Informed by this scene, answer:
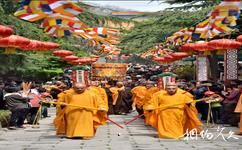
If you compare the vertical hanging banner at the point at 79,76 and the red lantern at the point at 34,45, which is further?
the red lantern at the point at 34,45

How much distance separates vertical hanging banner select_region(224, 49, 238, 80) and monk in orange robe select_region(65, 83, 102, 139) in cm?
792

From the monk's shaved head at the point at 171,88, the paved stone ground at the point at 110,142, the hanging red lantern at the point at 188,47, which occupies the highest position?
the hanging red lantern at the point at 188,47

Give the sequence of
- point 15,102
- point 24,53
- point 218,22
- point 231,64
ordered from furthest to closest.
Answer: point 24,53, point 231,64, point 15,102, point 218,22

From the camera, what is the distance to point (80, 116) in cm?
1297

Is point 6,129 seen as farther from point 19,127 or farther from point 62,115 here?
point 62,115

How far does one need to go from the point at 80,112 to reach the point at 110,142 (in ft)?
4.10

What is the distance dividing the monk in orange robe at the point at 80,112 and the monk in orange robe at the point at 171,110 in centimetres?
140

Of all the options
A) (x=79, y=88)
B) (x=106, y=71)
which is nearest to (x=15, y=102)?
(x=79, y=88)

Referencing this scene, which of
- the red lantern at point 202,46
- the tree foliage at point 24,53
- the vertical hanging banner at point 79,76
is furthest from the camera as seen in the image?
the tree foliage at point 24,53

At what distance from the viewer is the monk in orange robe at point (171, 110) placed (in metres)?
13.0

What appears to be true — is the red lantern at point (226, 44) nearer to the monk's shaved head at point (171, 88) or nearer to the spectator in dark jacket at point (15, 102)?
the monk's shaved head at point (171, 88)

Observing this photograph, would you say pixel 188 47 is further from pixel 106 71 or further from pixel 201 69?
pixel 106 71

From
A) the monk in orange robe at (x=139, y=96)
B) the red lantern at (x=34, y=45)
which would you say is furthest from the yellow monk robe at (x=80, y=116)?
the monk in orange robe at (x=139, y=96)

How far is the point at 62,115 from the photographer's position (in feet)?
44.4
